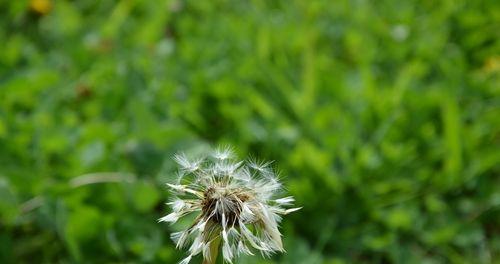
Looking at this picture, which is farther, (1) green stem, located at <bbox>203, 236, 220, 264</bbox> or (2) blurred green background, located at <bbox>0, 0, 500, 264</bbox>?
(2) blurred green background, located at <bbox>0, 0, 500, 264</bbox>

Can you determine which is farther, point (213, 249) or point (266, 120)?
point (266, 120)

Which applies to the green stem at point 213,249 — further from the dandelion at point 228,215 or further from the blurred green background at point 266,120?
the blurred green background at point 266,120

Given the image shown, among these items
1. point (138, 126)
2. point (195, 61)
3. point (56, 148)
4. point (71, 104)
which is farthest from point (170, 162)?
point (195, 61)

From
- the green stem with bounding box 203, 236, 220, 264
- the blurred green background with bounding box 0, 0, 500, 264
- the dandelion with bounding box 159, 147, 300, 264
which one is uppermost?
the blurred green background with bounding box 0, 0, 500, 264

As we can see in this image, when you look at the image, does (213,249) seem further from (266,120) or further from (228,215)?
(266,120)

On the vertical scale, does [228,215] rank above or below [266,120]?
below

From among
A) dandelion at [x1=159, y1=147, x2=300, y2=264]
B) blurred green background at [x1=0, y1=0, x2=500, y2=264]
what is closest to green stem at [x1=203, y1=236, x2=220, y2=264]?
dandelion at [x1=159, y1=147, x2=300, y2=264]

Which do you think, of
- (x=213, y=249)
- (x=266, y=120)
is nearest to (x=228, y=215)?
(x=213, y=249)

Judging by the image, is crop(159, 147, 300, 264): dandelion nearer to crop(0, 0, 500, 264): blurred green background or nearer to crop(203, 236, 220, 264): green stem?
crop(203, 236, 220, 264): green stem

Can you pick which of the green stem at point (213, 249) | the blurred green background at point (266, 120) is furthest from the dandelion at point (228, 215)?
the blurred green background at point (266, 120)
